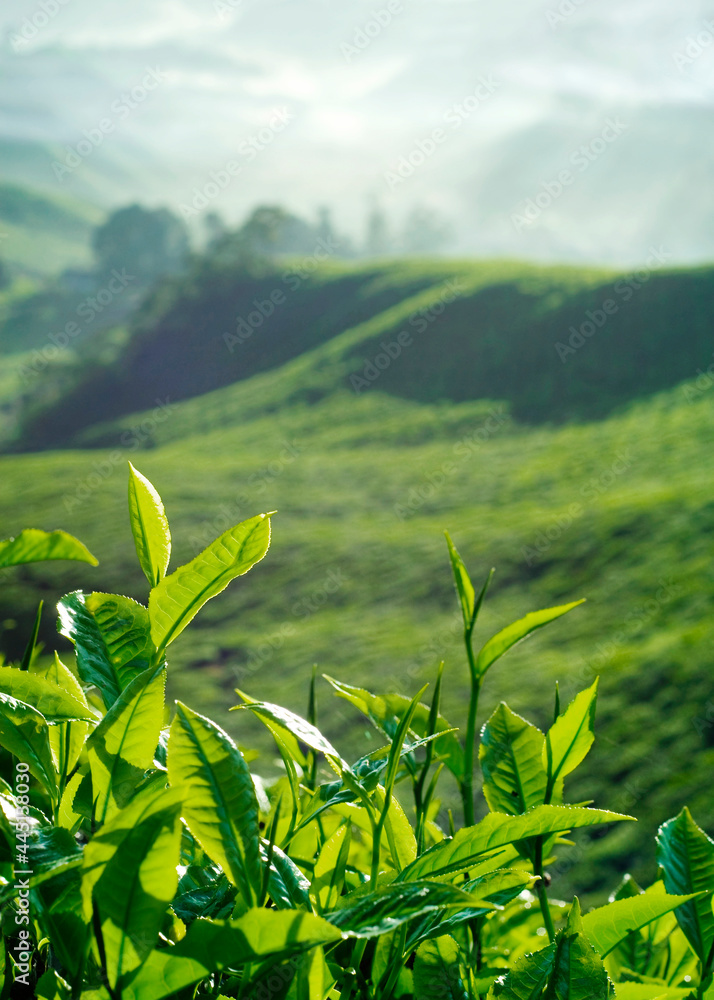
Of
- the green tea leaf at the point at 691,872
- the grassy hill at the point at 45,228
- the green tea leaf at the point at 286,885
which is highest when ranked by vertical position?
the green tea leaf at the point at 286,885

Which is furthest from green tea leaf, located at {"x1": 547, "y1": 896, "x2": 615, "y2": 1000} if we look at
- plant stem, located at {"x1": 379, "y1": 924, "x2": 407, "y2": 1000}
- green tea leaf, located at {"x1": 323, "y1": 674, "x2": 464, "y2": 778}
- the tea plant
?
green tea leaf, located at {"x1": 323, "y1": 674, "x2": 464, "y2": 778}

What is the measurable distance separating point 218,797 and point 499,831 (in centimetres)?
19

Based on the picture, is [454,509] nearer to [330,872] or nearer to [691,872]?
[691,872]

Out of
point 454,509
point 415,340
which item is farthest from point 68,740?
point 415,340

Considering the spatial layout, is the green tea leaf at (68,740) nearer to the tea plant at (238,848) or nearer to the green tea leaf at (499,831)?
the tea plant at (238,848)

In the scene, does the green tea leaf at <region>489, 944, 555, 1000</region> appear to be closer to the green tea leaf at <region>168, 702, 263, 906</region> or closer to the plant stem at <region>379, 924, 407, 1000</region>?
the plant stem at <region>379, 924, 407, 1000</region>

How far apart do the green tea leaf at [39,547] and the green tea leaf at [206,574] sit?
54 millimetres

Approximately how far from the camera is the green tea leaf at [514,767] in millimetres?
727

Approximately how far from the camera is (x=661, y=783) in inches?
260

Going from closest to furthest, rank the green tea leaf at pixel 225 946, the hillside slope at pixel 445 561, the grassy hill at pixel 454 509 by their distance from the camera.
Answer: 1. the green tea leaf at pixel 225 946
2. the hillside slope at pixel 445 561
3. the grassy hill at pixel 454 509

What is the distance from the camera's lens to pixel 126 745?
21.1 inches

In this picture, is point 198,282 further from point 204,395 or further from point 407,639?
point 407,639

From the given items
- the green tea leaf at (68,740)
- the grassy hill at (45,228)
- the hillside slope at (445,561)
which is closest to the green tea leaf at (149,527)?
the green tea leaf at (68,740)

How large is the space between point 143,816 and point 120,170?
174 metres
